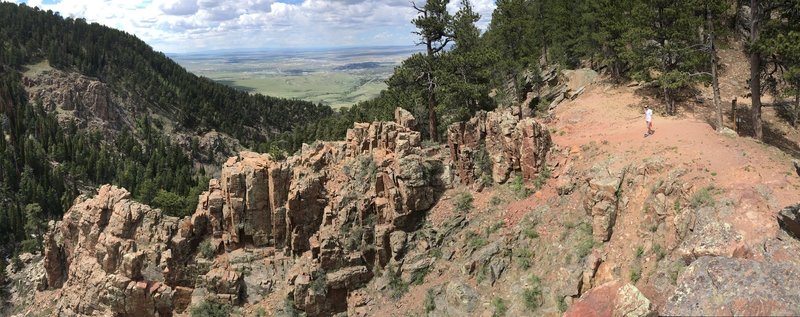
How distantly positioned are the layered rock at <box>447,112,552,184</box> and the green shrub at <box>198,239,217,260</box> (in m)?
15.9

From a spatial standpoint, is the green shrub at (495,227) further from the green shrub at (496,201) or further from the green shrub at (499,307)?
the green shrub at (499,307)

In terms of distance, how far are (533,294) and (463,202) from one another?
8.44 meters

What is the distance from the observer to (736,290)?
11.2m

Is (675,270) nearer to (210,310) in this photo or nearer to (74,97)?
(210,310)

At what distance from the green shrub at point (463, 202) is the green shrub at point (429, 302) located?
524 centimetres

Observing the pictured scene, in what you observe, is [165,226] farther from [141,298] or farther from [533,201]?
[533,201]

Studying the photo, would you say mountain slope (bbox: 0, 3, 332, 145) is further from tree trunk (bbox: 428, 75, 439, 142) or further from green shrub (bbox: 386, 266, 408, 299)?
green shrub (bbox: 386, 266, 408, 299)

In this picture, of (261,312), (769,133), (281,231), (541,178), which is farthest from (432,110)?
(769,133)

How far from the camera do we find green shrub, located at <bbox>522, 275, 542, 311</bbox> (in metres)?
20.1

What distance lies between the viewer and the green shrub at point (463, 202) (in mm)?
27859

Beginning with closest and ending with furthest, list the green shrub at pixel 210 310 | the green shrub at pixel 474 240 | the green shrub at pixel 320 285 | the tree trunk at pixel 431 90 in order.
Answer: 1. the green shrub at pixel 474 240
2. the green shrub at pixel 320 285
3. the green shrub at pixel 210 310
4. the tree trunk at pixel 431 90

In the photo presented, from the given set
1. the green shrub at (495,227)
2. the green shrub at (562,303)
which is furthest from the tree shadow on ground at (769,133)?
the green shrub at (562,303)

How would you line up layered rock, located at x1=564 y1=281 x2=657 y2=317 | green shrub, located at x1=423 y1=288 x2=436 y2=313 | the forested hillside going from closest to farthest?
layered rock, located at x1=564 y1=281 x2=657 y2=317 → green shrub, located at x1=423 y1=288 x2=436 y2=313 → the forested hillside

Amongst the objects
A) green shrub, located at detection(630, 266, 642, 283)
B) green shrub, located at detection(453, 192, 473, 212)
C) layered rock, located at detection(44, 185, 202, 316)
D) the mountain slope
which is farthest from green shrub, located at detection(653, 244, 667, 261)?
the mountain slope
